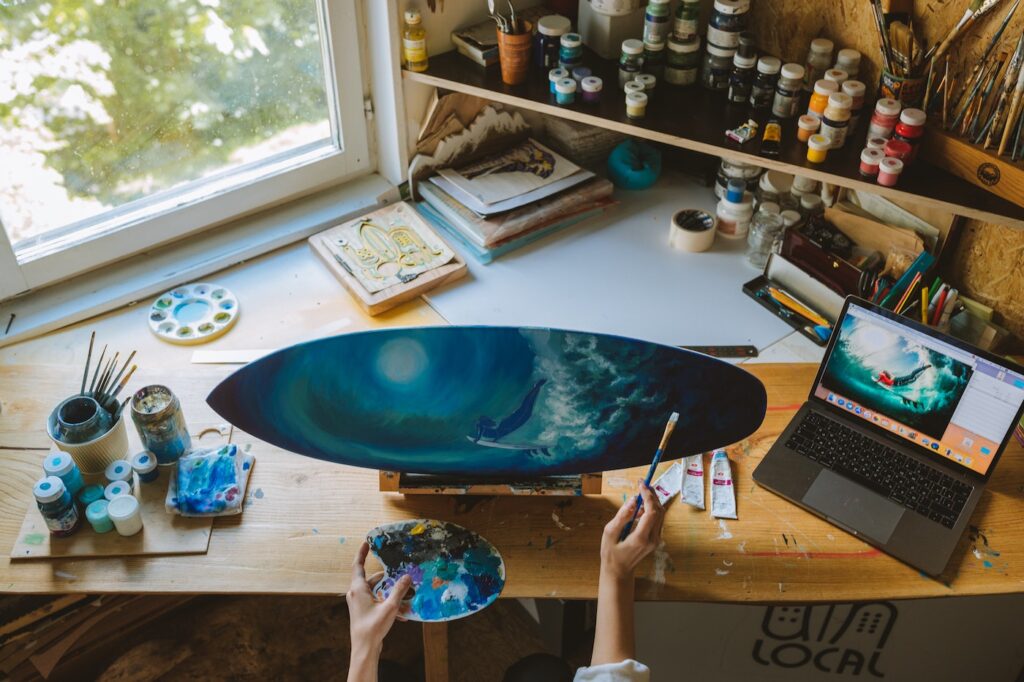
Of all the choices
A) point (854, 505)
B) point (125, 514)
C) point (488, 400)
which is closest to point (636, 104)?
point (488, 400)

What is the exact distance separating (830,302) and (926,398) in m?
0.35

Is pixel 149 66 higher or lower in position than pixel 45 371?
higher

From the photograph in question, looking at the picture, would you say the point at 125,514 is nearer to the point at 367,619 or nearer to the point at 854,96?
the point at 367,619

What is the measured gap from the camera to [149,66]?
185 cm

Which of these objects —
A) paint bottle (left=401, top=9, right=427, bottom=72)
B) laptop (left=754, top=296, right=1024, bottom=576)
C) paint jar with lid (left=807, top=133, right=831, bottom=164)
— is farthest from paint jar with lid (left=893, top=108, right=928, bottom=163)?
paint bottle (left=401, top=9, right=427, bottom=72)

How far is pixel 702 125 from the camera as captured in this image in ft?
6.25

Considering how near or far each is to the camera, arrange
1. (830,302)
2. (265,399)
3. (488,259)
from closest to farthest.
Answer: (265,399), (830,302), (488,259)

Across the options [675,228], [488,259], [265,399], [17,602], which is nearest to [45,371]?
[17,602]

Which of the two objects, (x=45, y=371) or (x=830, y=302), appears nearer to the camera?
(x=45, y=371)

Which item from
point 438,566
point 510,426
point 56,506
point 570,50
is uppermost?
point 570,50

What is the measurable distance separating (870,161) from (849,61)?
0.24 meters

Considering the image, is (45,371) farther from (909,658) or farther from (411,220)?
(909,658)

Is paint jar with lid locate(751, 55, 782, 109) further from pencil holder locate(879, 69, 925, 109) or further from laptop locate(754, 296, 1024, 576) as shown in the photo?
laptop locate(754, 296, 1024, 576)

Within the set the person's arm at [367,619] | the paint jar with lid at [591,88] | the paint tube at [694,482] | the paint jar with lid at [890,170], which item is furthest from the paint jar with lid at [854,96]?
the person's arm at [367,619]
